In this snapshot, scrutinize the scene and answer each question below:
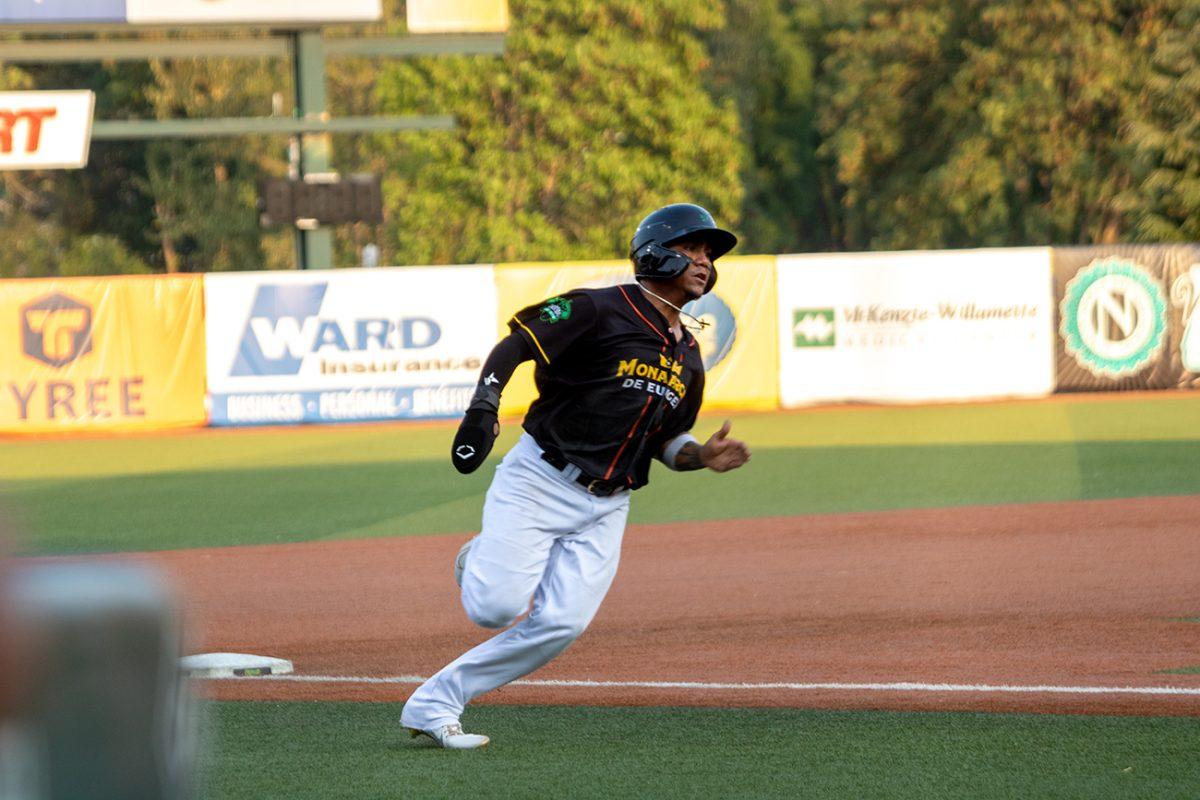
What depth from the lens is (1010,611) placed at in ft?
31.1

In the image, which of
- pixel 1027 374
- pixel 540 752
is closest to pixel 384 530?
pixel 540 752

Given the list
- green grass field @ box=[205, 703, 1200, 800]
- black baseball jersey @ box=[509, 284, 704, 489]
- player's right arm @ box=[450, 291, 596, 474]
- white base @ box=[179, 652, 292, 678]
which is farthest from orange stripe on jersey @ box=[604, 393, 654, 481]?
white base @ box=[179, 652, 292, 678]

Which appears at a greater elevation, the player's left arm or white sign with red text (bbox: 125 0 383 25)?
white sign with red text (bbox: 125 0 383 25)

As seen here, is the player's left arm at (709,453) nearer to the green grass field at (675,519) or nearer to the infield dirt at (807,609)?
the green grass field at (675,519)

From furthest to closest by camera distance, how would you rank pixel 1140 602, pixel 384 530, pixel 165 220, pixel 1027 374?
pixel 165 220
pixel 1027 374
pixel 384 530
pixel 1140 602

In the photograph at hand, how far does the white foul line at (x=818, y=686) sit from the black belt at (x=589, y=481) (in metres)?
1.73

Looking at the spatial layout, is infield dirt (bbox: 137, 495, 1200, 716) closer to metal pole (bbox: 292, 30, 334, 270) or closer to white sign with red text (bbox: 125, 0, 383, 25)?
metal pole (bbox: 292, 30, 334, 270)

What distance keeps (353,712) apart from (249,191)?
5039cm

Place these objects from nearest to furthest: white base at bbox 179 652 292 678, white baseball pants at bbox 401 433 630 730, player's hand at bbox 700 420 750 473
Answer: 1. white baseball pants at bbox 401 433 630 730
2. player's hand at bbox 700 420 750 473
3. white base at bbox 179 652 292 678

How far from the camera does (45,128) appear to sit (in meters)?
26.8

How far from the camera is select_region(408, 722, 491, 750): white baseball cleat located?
620 cm

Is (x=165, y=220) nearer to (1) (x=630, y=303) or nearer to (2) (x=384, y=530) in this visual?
(2) (x=384, y=530)

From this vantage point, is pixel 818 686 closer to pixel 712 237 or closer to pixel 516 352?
pixel 712 237

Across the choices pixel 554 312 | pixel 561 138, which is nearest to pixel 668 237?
pixel 554 312
